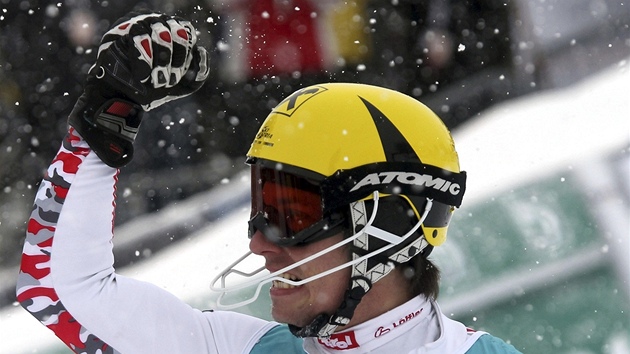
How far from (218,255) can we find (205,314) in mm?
2507

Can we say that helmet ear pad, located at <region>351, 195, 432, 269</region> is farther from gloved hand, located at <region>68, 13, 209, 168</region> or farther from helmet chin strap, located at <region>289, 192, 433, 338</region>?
gloved hand, located at <region>68, 13, 209, 168</region>

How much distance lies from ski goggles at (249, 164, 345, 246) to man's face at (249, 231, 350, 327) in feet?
0.11

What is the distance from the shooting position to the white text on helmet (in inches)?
99.7

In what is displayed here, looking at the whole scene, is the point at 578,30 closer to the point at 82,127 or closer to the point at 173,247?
the point at 173,247

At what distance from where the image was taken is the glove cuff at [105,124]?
94.8 inches

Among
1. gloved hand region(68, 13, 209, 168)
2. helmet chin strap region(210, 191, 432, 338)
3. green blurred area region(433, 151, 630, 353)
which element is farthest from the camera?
green blurred area region(433, 151, 630, 353)

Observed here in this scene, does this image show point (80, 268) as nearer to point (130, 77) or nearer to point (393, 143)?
point (130, 77)

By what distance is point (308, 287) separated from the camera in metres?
2.55

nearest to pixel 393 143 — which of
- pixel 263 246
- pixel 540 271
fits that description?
pixel 263 246

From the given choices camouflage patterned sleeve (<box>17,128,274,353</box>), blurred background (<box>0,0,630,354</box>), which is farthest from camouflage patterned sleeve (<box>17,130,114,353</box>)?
blurred background (<box>0,0,630,354</box>)

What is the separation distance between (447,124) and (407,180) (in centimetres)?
316

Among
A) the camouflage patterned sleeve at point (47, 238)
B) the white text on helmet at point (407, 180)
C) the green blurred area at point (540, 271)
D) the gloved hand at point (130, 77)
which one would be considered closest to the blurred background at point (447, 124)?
the green blurred area at point (540, 271)

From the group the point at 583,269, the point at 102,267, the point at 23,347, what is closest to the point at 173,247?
the point at 23,347

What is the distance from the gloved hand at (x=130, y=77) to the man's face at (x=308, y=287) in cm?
45
